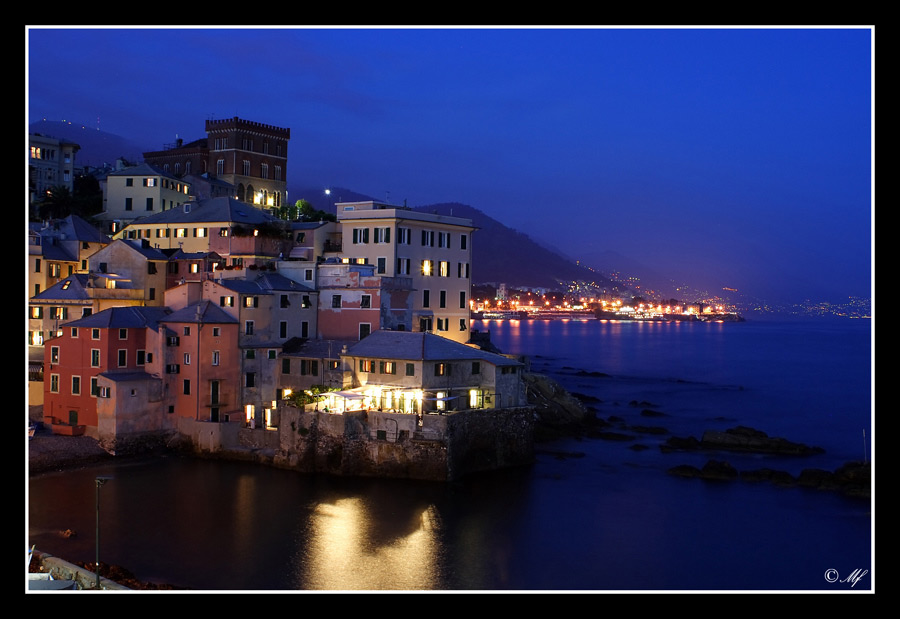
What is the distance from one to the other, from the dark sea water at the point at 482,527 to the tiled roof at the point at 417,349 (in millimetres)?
6046

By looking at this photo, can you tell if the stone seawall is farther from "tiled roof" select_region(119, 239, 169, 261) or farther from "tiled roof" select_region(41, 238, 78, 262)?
"tiled roof" select_region(41, 238, 78, 262)

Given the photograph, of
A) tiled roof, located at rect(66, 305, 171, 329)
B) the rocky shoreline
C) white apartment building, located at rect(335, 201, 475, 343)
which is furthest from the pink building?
the rocky shoreline

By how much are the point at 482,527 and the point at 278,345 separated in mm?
18495

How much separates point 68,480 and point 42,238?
25.0m

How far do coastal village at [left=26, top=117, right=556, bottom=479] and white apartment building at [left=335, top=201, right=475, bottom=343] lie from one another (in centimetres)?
11

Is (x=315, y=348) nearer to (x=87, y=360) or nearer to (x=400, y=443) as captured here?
(x=400, y=443)

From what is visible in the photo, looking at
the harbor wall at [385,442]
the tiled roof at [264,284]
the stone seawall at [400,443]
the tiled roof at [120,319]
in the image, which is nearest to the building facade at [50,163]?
the tiled roof at [120,319]

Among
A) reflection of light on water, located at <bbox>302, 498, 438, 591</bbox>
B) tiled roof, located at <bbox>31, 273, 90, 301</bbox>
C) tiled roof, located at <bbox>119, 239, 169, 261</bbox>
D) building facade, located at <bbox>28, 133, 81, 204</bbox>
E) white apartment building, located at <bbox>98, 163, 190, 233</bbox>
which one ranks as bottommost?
reflection of light on water, located at <bbox>302, 498, 438, 591</bbox>

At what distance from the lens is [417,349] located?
42.8 meters

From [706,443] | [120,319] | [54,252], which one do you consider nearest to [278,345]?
[120,319]

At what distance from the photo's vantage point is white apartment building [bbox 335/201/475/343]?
54406mm

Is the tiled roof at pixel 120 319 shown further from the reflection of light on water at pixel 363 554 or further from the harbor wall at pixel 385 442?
the reflection of light on water at pixel 363 554

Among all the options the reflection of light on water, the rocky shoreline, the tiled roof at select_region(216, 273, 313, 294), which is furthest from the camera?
the tiled roof at select_region(216, 273, 313, 294)

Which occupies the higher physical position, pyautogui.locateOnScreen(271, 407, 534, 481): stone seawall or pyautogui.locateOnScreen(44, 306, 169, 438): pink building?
pyautogui.locateOnScreen(44, 306, 169, 438): pink building
